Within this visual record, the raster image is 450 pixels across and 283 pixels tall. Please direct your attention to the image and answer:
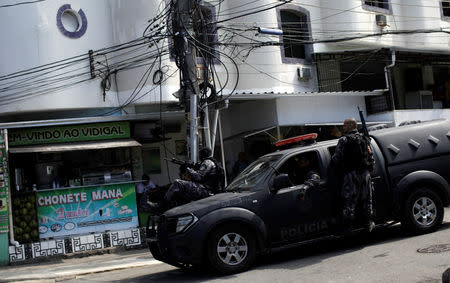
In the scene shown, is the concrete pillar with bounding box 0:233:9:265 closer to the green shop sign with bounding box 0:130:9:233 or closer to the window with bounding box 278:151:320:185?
the green shop sign with bounding box 0:130:9:233

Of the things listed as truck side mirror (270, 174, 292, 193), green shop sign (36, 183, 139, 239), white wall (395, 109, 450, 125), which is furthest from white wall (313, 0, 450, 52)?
truck side mirror (270, 174, 292, 193)

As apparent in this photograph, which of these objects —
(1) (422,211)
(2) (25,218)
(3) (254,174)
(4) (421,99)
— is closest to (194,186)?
(3) (254,174)

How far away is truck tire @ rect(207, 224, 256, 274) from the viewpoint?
24.6 ft

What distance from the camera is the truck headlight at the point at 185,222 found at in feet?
24.7

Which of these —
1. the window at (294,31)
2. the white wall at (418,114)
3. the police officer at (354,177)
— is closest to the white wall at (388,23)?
the window at (294,31)

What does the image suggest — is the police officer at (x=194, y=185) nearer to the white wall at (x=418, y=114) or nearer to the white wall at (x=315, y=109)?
the white wall at (x=315, y=109)

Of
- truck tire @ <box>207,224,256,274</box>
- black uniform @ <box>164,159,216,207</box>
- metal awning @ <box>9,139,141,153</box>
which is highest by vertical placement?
metal awning @ <box>9,139,141,153</box>

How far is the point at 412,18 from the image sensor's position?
19.3 metres

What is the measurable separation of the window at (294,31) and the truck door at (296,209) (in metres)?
9.40

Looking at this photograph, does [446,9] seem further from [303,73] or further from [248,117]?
[248,117]

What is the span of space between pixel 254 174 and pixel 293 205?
2.87 ft

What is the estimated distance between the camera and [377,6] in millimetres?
18859

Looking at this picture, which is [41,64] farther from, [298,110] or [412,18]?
[412,18]

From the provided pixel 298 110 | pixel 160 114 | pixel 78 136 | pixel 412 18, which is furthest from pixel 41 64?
pixel 412 18
